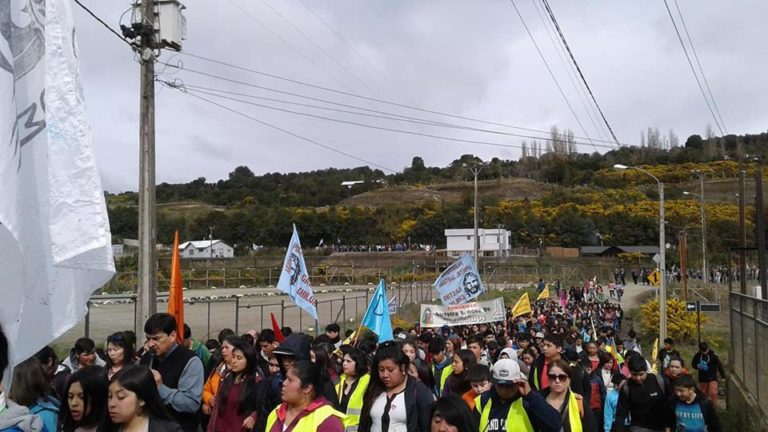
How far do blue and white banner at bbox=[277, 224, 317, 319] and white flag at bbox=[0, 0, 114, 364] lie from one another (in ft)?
25.7

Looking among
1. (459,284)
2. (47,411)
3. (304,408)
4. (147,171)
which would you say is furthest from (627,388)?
(459,284)

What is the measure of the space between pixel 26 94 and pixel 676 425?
693 centimetres

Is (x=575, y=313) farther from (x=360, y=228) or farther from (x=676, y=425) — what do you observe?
(x=360, y=228)

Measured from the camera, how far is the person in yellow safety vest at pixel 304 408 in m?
4.18

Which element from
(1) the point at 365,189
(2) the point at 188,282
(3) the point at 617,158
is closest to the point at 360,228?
(1) the point at 365,189

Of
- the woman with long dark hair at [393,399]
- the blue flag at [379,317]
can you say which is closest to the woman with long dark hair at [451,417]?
the woman with long dark hair at [393,399]

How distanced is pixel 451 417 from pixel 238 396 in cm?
232

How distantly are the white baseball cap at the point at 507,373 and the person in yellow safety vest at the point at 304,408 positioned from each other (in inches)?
43.5

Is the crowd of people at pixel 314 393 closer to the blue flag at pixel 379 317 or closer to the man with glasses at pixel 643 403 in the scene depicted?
the man with glasses at pixel 643 403

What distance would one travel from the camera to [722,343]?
28609 mm

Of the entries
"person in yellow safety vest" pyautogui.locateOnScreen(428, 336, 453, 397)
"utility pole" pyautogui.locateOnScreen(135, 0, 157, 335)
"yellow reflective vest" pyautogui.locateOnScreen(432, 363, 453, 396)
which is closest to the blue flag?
"person in yellow safety vest" pyautogui.locateOnScreen(428, 336, 453, 397)

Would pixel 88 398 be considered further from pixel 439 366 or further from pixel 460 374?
pixel 439 366

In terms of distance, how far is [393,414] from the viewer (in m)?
5.02

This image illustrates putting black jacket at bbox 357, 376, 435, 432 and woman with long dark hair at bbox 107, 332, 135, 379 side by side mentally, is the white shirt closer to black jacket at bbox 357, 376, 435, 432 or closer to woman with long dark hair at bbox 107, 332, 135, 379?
black jacket at bbox 357, 376, 435, 432
